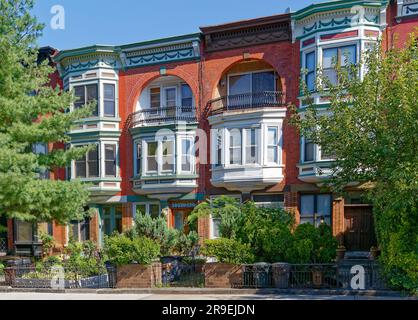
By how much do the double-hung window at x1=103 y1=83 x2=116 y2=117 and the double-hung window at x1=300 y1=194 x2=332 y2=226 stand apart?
12.0 m

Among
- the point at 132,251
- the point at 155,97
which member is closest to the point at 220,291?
the point at 132,251

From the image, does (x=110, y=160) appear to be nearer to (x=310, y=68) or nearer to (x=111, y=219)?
(x=111, y=219)

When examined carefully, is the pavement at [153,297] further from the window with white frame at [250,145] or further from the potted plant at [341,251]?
the window with white frame at [250,145]

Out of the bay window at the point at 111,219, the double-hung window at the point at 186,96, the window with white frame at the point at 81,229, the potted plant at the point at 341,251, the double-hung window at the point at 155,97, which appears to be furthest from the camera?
the double-hung window at the point at 155,97

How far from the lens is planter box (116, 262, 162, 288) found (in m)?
12.1

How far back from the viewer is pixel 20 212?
528 inches

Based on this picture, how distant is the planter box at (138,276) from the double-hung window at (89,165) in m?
10.6

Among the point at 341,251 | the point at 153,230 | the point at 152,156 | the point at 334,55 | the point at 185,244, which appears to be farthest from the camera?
the point at 152,156

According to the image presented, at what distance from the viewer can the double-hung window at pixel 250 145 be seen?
19.2 meters

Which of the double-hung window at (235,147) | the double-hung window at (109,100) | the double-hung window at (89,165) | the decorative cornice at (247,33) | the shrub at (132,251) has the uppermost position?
the decorative cornice at (247,33)

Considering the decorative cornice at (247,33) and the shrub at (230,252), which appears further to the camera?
the decorative cornice at (247,33)

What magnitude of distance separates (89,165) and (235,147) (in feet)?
29.0

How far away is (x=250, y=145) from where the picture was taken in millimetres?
19250

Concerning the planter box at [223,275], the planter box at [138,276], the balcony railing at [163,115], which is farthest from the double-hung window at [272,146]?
the planter box at [138,276]
